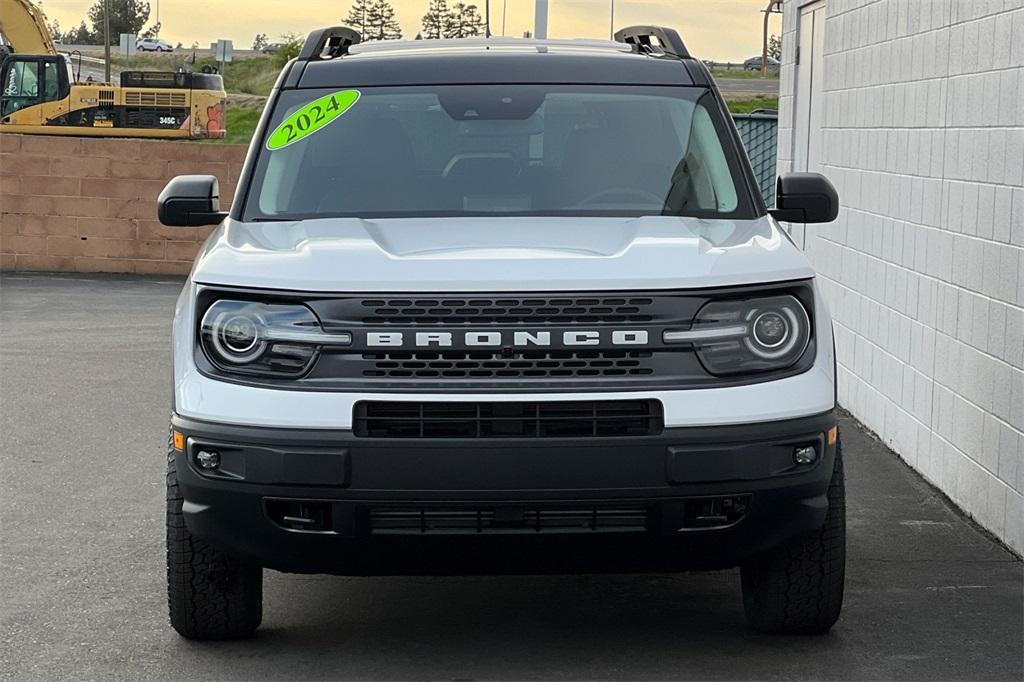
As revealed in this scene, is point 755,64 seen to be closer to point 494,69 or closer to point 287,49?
point 287,49

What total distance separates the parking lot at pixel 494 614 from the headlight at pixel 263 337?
0.97 meters

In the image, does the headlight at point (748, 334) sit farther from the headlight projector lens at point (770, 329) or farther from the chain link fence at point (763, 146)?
the chain link fence at point (763, 146)

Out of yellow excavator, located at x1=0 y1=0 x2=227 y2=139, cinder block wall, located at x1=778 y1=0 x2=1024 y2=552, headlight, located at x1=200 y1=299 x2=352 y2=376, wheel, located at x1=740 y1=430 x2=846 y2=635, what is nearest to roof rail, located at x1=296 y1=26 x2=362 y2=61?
headlight, located at x1=200 y1=299 x2=352 y2=376

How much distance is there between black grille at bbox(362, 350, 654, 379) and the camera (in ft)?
14.8

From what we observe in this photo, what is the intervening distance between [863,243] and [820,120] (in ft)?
5.93

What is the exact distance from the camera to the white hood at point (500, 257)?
455 cm

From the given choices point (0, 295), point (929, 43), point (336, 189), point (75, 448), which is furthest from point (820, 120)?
point (0, 295)

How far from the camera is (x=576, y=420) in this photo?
176 inches

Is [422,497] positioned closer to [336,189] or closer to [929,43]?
[336,189]

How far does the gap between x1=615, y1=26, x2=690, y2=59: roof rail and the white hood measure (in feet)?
4.20

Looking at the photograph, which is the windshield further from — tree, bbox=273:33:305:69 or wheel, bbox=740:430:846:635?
tree, bbox=273:33:305:69

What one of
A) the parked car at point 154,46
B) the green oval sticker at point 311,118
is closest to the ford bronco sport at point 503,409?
the green oval sticker at point 311,118

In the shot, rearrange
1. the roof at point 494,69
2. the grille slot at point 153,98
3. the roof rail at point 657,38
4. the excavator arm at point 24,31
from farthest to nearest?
the grille slot at point 153,98 → the excavator arm at point 24,31 → the roof rail at point 657,38 → the roof at point 494,69

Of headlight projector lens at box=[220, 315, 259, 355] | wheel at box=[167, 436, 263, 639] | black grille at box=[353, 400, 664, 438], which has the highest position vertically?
headlight projector lens at box=[220, 315, 259, 355]
